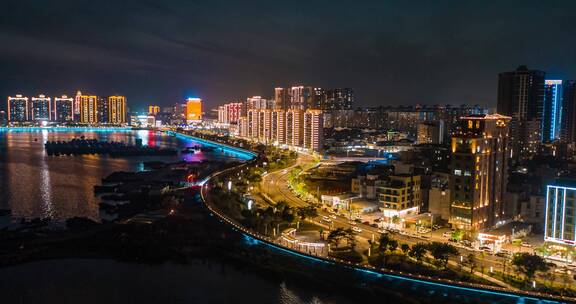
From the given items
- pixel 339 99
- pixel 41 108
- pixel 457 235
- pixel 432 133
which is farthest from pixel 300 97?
pixel 41 108

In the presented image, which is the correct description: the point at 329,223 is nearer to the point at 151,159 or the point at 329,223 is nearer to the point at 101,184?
the point at 101,184

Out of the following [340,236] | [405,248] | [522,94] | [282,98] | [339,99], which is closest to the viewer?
[405,248]

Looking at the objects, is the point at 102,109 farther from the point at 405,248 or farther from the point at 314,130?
the point at 405,248

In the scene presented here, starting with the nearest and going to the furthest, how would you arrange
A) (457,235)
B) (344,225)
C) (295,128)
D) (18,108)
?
(457,235), (344,225), (295,128), (18,108)

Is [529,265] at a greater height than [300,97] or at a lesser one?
lesser

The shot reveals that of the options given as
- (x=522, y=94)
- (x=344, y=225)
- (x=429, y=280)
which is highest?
(x=522, y=94)

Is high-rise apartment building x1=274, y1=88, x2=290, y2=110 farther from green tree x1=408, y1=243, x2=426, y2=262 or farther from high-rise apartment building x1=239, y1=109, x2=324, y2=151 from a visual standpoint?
green tree x1=408, y1=243, x2=426, y2=262

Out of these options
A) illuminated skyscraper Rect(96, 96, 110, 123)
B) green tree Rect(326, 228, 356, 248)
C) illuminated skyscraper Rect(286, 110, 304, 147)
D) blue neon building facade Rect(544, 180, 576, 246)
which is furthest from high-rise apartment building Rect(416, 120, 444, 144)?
illuminated skyscraper Rect(96, 96, 110, 123)
